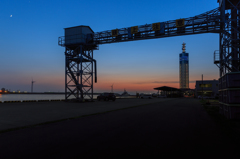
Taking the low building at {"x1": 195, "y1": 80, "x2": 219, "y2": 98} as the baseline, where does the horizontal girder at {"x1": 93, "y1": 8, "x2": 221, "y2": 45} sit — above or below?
above

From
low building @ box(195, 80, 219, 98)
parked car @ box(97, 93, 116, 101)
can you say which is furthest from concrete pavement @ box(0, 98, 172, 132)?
→ low building @ box(195, 80, 219, 98)

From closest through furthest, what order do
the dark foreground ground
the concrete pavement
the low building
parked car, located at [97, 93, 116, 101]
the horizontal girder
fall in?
the dark foreground ground < the concrete pavement < the horizontal girder < parked car, located at [97, 93, 116, 101] < the low building

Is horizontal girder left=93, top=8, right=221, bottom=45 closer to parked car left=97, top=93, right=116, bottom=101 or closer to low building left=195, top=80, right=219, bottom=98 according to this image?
parked car left=97, top=93, right=116, bottom=101

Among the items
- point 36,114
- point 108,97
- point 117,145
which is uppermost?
point 117,145

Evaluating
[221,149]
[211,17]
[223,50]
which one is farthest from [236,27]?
[221,149]

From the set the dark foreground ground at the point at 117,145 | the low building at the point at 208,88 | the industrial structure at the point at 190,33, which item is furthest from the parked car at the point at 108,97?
the low building at the point at 208,88

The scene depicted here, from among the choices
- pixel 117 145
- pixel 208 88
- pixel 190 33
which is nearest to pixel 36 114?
pixel 117 145

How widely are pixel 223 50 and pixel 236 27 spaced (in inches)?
91.0

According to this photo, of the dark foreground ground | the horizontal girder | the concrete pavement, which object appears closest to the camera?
the dark foreground ground

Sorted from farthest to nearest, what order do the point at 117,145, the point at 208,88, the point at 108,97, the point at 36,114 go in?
the point at 208,88, the point at 108,97, the point at 36,114, the point at 117,145

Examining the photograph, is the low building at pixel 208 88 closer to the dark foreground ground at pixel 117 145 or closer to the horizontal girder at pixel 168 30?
the horizontal girder at pixel 168 30

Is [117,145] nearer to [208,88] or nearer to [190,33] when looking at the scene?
[190,33]

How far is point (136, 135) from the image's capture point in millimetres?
6484

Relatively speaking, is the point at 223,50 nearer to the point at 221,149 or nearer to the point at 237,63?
the point at 237,63
